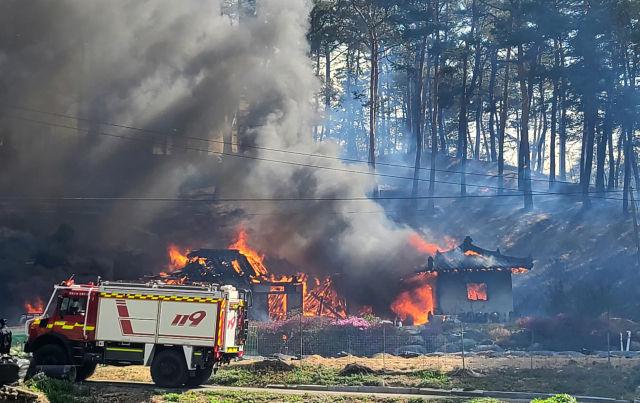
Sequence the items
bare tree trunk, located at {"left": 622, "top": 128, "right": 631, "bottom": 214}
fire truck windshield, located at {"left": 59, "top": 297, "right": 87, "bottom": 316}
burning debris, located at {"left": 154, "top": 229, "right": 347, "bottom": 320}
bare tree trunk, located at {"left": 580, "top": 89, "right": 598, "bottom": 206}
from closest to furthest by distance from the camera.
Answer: fire truck windshield, located at {"left": 59, "top": 297, "right": 87, "bottom": 316}, burning debris, located at {"left": 154, "top": 229, "right": 347, "bottom": 320}, bare tree trunk, located at {"left": 580, "top": 89, "right": 598, "bottom": 206}, bare tree trunk, located at {"left": 622, "top": 128, "right": 631, "bottom": 214}

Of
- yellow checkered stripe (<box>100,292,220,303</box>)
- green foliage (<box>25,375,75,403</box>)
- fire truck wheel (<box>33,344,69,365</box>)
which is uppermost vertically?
yellow checkered stripe (<box>100,292,220,303</box>)

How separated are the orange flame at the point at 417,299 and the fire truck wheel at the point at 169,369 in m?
18.0

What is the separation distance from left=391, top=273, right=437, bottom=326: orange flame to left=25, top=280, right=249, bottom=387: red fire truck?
694 inches

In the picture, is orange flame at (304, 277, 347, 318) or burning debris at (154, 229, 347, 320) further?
orange flame at (304, 277, 347, 318)

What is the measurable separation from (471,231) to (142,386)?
3259 centimetres

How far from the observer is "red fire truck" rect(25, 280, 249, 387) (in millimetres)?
17312

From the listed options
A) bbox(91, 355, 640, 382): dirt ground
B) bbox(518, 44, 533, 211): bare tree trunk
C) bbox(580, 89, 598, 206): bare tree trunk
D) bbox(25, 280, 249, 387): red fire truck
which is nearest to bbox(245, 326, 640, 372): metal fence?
bbox(91, 355, 640, 382): dirt ground

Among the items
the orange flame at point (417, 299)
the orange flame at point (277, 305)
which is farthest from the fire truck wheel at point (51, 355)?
the orange flame at point (417, 299)

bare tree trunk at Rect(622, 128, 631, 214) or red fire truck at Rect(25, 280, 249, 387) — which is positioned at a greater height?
bare tree trunk at Rect(622, 128, 631, 214)

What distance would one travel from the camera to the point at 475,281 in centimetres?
3325

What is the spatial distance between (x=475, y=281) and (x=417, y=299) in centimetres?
309

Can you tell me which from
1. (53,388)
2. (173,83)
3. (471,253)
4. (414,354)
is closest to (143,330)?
(53,388)

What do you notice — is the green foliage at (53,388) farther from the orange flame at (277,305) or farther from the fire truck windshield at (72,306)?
the orange flame at (277,305)

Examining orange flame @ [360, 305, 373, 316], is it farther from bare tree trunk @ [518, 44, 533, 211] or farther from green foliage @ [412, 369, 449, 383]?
bare tree trunk @ [518, 44, 533, 211]
